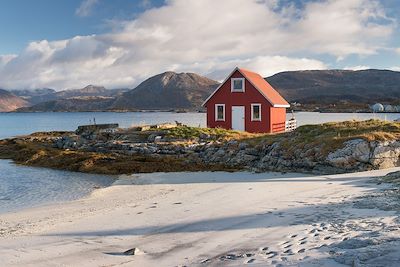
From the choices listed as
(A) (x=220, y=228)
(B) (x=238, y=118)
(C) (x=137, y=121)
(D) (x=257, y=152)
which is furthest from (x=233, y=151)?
(C) (x=137, y=121)

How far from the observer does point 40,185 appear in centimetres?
1959

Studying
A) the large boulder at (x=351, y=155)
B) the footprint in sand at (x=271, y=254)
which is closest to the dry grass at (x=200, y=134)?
the large boulder at (x=351, y=155)

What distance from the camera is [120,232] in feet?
32.0

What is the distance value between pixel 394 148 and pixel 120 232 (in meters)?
14.3

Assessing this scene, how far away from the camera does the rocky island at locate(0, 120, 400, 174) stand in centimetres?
1892

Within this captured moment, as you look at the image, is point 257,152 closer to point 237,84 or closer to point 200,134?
point 200,134

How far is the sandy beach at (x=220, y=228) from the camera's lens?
7.39m

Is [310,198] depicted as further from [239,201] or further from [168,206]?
[168,206]

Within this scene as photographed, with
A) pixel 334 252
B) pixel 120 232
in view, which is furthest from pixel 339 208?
pixel 120 232

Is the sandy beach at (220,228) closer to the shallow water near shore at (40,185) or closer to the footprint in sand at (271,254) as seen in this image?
the footprint in sand at (271,254)

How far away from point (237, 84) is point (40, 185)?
65.7 ft

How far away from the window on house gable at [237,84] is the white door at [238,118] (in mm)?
1531

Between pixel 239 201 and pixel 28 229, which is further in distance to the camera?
pixel 239 201

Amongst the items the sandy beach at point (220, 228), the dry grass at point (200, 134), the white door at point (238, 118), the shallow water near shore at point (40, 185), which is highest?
the white door at point (238, 118)
